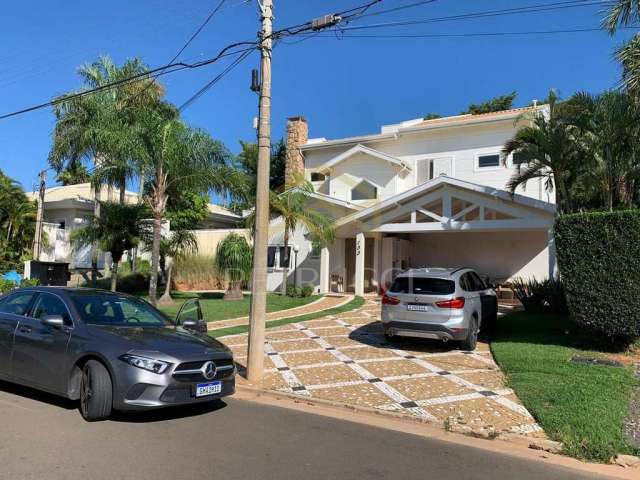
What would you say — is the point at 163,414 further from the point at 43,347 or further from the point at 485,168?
the point at 485,168

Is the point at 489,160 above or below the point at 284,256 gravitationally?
above

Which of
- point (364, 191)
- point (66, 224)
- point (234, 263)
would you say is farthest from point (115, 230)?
point (66, 224)

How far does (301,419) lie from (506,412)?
262 centimetres

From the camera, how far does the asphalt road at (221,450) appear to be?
4.41 m

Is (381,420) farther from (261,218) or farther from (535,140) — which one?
(535,140)

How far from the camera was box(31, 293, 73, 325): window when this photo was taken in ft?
21.4

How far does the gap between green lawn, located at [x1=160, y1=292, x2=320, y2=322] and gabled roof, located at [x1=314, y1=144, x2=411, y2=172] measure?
261 inches

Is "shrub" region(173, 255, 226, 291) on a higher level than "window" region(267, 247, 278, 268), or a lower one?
lower

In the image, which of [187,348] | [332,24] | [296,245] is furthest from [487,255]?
[187,348]

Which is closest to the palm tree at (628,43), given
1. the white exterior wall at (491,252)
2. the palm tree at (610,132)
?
the palm tree at (610,132)

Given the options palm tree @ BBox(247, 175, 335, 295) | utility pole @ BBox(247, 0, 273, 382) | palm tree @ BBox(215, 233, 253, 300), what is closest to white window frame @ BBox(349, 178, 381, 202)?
palm tree @ BBox(247, 175, 335, 295)

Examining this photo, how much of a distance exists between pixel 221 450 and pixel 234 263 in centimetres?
1508

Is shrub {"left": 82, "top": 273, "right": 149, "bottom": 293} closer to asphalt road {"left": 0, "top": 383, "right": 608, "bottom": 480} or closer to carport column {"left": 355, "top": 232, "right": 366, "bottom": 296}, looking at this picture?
carport column {"left": 355, "top": 232, "right": 366, "bottom": 296}

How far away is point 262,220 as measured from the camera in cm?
847
